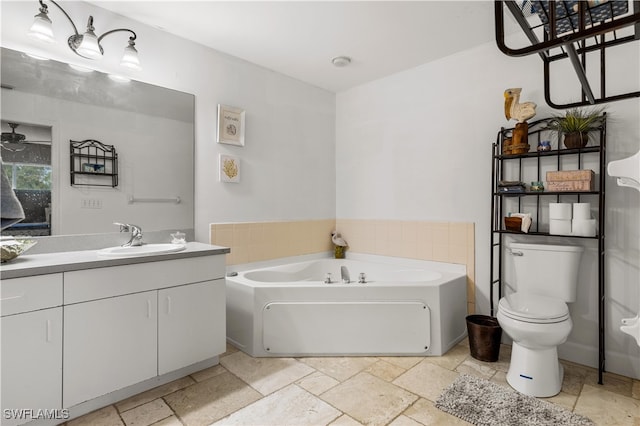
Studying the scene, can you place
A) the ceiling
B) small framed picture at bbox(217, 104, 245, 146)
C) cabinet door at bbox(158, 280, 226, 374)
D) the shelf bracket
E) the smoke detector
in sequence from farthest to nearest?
1. the smoke detector
2. small framed picture at bbox(217, 104, 245, 146)
3. the ceiling
4. cabinet door at bbox(158, 280, 226, 374)
5. the shelf bracket

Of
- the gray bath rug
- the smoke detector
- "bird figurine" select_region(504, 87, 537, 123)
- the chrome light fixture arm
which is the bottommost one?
the gray bath rug

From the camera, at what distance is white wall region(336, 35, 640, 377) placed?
2246mm

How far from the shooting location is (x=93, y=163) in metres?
2.29

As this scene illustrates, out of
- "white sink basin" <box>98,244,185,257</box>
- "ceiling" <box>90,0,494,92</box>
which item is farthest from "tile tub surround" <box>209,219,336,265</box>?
"ceiling" <box>90,0,494,92</box>

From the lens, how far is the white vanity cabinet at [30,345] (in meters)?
1.58

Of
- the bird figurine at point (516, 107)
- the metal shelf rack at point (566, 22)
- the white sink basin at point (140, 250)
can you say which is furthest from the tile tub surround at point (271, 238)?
the metal shelf rack at point (566, 22)

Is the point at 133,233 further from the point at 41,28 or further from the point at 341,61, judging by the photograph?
the point at 341,61

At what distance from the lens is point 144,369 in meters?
2.00

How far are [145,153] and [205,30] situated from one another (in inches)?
41.0

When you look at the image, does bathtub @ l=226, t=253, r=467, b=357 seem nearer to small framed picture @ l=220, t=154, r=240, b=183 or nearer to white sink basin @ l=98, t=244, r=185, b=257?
white sink basin @ l=98, t=244, r=185, b=257

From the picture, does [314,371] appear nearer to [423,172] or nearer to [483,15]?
[423,172]

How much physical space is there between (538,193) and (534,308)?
79 cm

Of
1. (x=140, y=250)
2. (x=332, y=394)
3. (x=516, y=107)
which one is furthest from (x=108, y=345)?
(x=516, y=107)

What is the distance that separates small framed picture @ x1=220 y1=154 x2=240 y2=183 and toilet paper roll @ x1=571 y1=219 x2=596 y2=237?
8.48 feet
